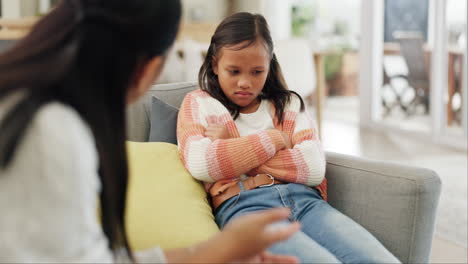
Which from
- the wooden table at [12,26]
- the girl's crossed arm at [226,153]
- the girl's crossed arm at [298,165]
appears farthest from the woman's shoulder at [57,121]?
the wooden table at [12,26]

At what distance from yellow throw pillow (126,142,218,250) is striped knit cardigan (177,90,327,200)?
0.04 metres

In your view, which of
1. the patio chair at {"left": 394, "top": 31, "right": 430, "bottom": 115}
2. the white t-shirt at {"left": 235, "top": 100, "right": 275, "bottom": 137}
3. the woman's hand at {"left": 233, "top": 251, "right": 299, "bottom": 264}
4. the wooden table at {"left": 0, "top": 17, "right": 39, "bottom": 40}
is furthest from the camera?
the patio chair at {"left": 394, "top": 31, "right": 430, "bottom": 115}

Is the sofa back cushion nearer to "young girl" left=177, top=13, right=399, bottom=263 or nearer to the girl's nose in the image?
"young girl" left=177, top=13, right=399, bottom=263

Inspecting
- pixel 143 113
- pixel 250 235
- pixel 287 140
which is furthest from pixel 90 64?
pixel 143 113

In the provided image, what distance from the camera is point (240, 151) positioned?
4.75ft

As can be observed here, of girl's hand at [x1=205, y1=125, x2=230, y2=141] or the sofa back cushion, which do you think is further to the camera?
the sofa back cushion

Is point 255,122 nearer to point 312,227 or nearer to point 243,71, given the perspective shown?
point 243,71

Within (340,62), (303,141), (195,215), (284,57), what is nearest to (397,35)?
(284,57)

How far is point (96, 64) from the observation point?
2.52 feet

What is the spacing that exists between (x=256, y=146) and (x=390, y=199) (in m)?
0.36

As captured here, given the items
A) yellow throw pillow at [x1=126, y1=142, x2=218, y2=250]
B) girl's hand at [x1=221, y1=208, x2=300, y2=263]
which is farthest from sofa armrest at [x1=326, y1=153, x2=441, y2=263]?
girl's hand at [x1=221, y1=208, x2=300, y2=263]

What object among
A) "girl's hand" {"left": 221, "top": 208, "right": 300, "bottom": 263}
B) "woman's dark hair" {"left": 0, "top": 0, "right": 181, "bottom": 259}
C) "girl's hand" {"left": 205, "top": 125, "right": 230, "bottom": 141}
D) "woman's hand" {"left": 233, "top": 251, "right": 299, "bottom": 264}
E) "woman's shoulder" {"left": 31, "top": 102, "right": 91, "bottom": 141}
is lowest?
"woman's hand" {"left": 233, "top": 251, "right": 299, "bottom": 264}

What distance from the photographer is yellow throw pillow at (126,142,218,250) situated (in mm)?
1300

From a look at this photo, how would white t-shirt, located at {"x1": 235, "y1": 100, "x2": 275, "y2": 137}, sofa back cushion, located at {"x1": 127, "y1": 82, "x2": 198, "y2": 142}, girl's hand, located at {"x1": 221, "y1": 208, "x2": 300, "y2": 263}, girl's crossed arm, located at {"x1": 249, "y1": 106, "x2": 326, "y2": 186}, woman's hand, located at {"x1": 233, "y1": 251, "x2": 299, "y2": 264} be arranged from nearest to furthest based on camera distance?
girl's hand, located at {"x1": 221, "y1": 208, "x2": 300, "y2": 263}
woman's hand, located at {"x1": 233, "y1": 251, "x2": 299, "y2": 264}
girl's crossed arm, located at {"x1": 249, "y1": 106, "x2": 326, "y2": 186}
white t-shirt, located at {"x1": 235, "y1": 100, "x2": 275, "y2": 137}
sofa back cushion, located at {"x1": 127, "y1": 82, "x2": 198, "y2": 142}
